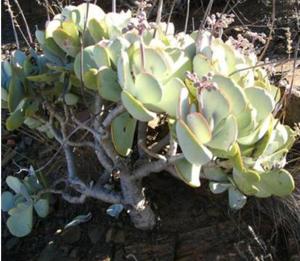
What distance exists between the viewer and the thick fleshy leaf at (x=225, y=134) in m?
1.63

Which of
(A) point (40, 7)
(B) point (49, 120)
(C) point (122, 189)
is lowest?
(A) point (40, 7)

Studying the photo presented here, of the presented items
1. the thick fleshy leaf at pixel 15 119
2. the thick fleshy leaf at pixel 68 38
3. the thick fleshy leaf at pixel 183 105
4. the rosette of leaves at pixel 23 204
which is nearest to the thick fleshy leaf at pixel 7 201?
the rosette of leaves at pixel 23 204

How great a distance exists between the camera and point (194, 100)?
1695 millimetres

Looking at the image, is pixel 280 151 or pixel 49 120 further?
pixel 49 120

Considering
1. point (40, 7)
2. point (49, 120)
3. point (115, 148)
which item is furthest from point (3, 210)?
point (40, 7)

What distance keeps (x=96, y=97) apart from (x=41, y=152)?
62 centimetres

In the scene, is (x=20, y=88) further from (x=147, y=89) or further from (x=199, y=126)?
(x=199, y=126)

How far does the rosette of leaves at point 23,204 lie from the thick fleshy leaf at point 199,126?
2.20 feet

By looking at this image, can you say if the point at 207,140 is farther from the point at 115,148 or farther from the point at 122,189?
the point at 122,189

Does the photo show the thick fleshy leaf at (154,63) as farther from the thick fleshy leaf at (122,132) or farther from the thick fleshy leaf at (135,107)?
the thick fleshy leaf at (122,132)

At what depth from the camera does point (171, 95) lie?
1.67 m

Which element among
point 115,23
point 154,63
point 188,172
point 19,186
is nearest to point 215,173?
point 188,172

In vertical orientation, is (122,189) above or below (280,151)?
below

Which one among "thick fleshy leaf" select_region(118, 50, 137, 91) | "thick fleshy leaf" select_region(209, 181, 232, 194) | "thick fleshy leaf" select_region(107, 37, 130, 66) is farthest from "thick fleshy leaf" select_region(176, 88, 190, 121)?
"thick fleshy leaf" select_region(209, 181, 232, 194)
